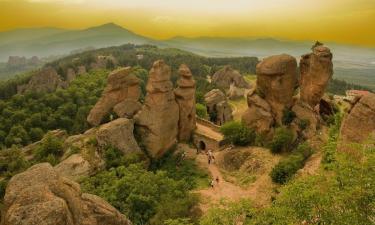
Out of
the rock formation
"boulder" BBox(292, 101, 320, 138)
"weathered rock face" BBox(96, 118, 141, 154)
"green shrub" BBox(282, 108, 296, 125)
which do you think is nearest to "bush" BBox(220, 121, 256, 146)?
"green shrub" BBox(282, 108, 296, 125)

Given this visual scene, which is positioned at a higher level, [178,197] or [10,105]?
[178,197]

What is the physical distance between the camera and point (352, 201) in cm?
1786

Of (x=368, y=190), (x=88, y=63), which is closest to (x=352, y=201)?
(x=368, y=190)

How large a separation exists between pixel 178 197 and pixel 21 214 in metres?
24.2

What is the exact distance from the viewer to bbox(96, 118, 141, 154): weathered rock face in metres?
44.9

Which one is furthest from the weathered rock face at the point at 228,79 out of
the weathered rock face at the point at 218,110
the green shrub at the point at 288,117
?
the green shrub at the point at 288,117

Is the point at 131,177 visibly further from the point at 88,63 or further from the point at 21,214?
the point at 88,63

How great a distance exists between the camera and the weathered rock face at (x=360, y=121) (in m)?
35.4

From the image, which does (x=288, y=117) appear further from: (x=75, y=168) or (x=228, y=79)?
(x=228, y=79)

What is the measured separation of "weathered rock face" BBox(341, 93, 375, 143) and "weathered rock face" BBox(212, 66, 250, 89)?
85.4m

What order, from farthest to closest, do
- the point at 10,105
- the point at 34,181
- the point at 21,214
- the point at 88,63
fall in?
the point at 88,63
the point at 10,105
the point at 34,181
the point at 21,214

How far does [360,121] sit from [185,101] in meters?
22.2

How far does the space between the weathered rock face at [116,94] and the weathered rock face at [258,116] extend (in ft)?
44.6

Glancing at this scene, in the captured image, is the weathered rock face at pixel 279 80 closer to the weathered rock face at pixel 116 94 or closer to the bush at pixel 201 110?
the weathered rock face at pixel 116 94
